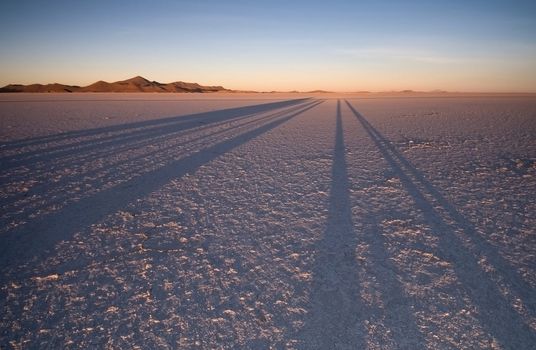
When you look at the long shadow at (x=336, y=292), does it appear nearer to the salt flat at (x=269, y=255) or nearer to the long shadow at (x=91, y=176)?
the salt flat at (x=269, y=255)

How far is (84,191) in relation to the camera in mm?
3566

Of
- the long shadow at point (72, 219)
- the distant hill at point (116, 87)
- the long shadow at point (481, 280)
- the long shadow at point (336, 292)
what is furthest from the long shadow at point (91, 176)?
the distant hill at point (116, 87)

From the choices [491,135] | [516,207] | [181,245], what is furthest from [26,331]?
[491,135]

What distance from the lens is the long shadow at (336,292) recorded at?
1477mm

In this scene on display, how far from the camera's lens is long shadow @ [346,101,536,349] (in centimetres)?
149

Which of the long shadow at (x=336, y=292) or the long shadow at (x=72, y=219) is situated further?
the long shadow at (x=72, y=219)

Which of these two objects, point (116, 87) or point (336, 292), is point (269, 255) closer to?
point (336, 292)

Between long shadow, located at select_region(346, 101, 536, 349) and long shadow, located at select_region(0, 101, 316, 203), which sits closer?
long shadow, located at select_region(346, 101, 536, 349)

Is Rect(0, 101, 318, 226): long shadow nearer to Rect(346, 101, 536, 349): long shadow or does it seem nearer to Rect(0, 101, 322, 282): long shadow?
Rect(0, 101, 322, 282): long shadow

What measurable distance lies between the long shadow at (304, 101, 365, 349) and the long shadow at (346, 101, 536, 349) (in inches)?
25.1

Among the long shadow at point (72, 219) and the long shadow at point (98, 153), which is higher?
the long shadow at point (98, 153)

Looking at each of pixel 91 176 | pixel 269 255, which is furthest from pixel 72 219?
pixel 269 255

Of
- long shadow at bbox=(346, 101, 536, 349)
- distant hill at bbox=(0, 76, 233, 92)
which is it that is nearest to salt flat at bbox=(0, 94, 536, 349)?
long shadow at bbox=(346, 101, 536, 349)

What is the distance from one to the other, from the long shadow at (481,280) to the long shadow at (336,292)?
638 mm
